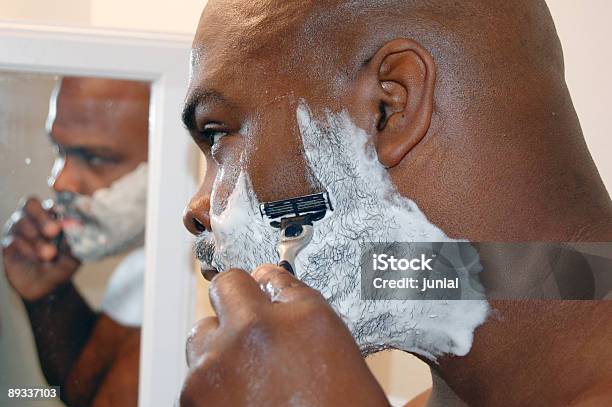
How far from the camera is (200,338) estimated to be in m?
0.63

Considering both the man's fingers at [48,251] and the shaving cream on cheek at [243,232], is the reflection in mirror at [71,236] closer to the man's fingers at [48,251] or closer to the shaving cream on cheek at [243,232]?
the man's fingers at [48,251]

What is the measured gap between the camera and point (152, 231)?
52.6 inches

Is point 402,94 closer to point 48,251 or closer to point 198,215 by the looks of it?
point 198,215

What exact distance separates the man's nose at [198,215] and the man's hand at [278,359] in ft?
0.78

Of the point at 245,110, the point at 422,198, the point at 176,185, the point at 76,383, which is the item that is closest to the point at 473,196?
the point at 422,198

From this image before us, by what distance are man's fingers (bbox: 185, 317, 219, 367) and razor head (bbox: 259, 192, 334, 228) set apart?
0.56 ft

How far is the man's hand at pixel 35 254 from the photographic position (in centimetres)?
131

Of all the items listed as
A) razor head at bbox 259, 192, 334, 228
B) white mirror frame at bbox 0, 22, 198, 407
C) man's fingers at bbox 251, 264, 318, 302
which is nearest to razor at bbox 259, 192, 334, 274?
razor head at bbox 259, 192, 334, 228

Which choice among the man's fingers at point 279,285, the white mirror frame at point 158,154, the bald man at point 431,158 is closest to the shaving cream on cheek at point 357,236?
the bald man at point 431,158

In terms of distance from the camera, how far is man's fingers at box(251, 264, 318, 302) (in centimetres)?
62

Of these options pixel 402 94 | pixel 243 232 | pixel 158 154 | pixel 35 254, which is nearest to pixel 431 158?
pixel 402 94

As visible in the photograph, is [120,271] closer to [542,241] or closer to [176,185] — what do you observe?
[176,185]

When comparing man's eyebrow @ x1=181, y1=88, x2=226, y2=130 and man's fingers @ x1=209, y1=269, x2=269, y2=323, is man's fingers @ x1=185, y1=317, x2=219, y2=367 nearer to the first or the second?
man's fingers @ x1=209, y1=269, x2=269, y2=323

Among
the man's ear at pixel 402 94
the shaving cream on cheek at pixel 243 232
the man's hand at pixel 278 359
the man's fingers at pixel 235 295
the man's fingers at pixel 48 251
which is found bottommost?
the man's hand at pixel 278 359
